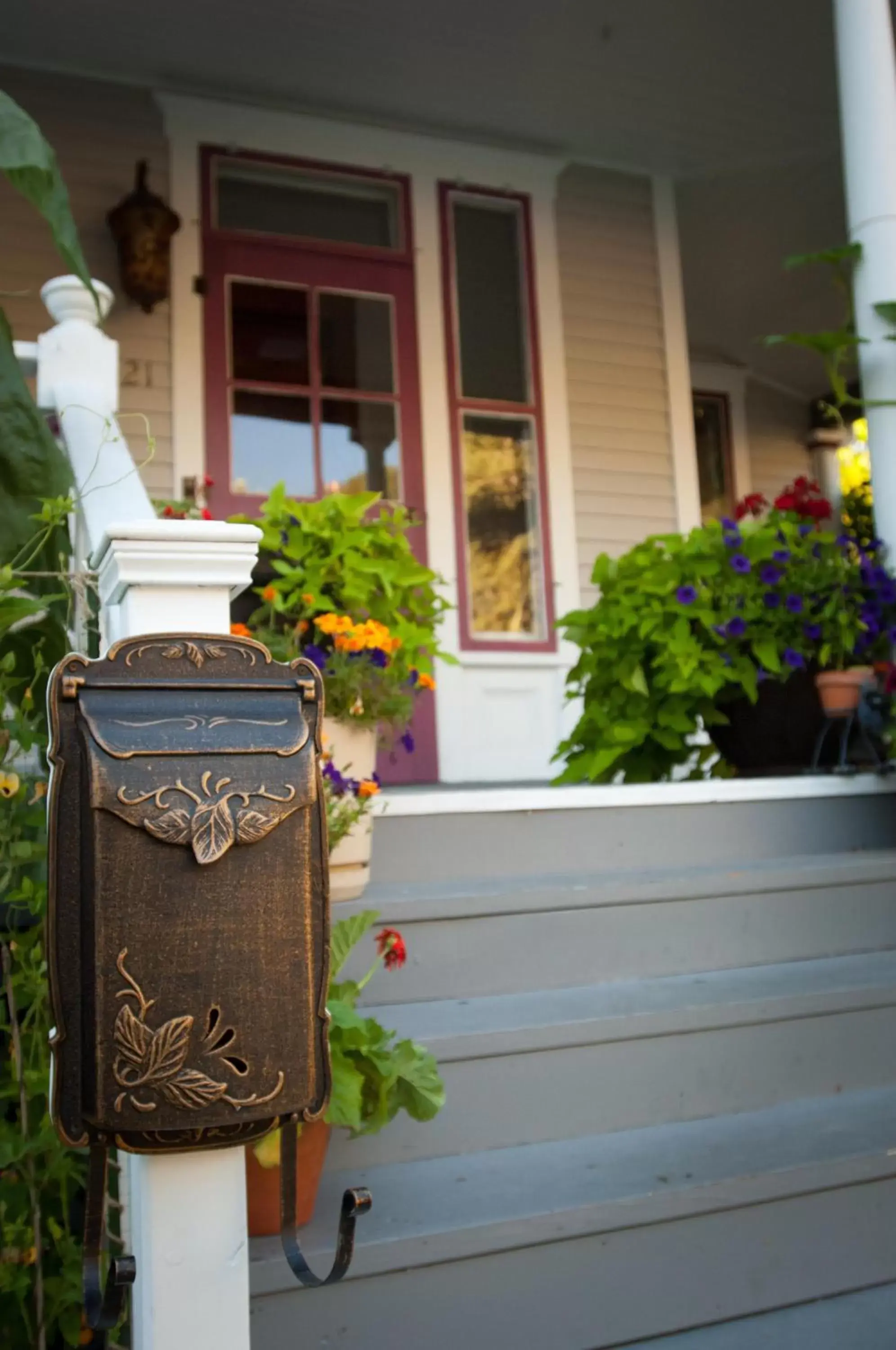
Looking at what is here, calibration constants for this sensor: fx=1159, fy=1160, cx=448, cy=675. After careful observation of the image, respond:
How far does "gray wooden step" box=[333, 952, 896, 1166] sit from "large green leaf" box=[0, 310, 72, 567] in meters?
0.98

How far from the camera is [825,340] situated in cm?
293

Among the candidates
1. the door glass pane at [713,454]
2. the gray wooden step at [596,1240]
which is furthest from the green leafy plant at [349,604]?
the door glass pane at [713,454]

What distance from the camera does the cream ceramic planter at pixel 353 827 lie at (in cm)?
198

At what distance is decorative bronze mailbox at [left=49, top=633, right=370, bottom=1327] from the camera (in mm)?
894

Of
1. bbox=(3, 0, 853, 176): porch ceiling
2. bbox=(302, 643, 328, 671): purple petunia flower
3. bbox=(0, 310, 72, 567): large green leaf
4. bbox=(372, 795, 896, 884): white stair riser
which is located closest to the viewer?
bbox=(0, 310, 72, 567): large green leaf

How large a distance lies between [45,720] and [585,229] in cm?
374

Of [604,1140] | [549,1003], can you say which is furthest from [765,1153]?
[549,1003]

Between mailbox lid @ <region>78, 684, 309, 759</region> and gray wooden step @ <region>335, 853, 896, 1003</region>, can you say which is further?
gray wooden step @ <region>335, 853, 896, 1003</region>

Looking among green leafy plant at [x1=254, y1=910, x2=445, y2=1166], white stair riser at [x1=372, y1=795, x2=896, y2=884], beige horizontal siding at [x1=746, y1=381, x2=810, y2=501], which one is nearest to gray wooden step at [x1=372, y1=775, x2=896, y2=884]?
white stair riser at [x1=372, y1=795, x2=896, y2=884]

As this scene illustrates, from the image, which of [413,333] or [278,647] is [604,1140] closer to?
[278,647]

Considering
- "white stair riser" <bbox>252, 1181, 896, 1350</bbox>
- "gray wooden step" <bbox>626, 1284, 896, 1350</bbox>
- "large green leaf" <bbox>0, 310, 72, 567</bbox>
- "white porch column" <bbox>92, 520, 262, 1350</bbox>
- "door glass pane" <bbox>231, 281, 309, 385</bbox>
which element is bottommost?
"gray wooden step" <bbox>626, 1284, 896, 1350</bbox>

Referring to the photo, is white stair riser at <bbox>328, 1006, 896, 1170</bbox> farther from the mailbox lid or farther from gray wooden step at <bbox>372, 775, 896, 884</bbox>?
the mailbox lid

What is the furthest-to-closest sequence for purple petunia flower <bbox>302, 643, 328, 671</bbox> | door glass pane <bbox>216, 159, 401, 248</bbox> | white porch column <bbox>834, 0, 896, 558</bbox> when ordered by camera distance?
door glass pane <bbox>216, 159, 401, 248</bbox> → white porch column <bbox>834, 0, 896, 558</bbox> → purple petunia flower <bbox>302, 643, 328, 671</bbox>

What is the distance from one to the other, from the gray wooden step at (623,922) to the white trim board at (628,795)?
5.5 inches
